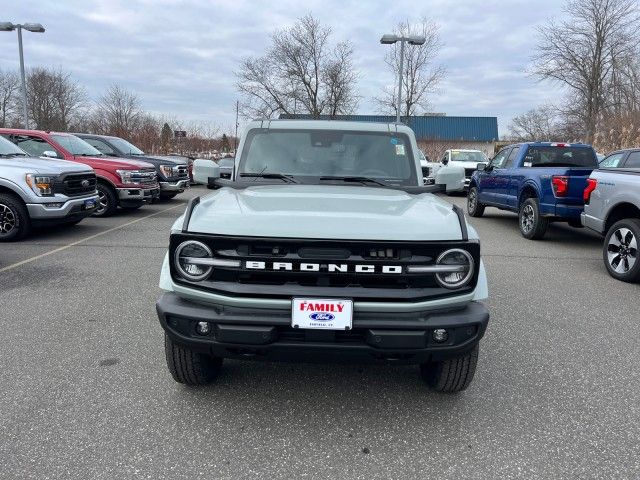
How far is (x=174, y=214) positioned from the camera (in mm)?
12227

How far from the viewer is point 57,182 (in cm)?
825

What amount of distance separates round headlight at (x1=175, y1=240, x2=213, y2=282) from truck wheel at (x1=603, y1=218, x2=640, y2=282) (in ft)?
18.4

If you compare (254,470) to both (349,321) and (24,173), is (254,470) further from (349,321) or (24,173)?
(24,173)

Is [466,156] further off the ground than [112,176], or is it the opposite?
[466,156]

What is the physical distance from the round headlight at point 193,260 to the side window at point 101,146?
39.2 ft

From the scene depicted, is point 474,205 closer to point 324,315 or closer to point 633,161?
point 633,161

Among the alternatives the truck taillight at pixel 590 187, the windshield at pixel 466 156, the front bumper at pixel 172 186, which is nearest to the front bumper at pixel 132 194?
the front bumper at pixel 172 186

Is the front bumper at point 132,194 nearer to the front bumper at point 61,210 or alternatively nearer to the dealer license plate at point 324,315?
the front bumper at point 61,210

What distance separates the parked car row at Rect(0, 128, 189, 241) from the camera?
803cm

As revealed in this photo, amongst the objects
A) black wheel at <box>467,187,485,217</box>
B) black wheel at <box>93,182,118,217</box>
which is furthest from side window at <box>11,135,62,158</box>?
black wheel at <box>467,187,485,217</box>

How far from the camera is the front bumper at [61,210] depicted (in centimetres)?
809

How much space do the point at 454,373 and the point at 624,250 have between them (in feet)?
15.3

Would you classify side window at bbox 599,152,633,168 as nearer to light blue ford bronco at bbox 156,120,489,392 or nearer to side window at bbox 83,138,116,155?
light blue ford bronco at bbox 156,120,489,392

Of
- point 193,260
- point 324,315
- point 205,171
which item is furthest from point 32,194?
point 324,315
